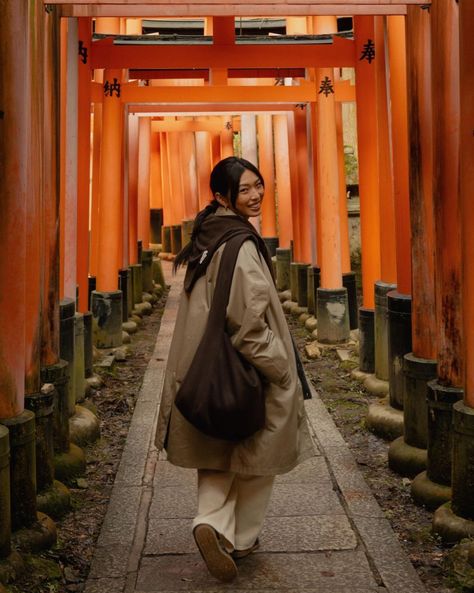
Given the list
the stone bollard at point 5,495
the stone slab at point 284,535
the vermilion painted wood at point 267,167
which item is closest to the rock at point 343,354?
the stone slab at point 284,535

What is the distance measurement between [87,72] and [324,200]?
124 inches

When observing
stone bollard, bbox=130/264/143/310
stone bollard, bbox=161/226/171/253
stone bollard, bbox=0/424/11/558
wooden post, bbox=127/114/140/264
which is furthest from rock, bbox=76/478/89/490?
stone bollard, bbox=161/226/171/253

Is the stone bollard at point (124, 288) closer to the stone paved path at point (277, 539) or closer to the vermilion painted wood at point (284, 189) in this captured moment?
the vermilion painted wood at point (284, 189)

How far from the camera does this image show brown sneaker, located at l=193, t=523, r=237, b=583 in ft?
11.7

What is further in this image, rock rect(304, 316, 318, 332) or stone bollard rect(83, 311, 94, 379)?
rock rect(304, 316, 318, 332)

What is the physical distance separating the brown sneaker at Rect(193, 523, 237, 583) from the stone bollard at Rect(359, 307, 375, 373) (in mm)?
4977

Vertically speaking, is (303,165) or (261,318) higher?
(303,165)

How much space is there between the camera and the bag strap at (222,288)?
11.7ft

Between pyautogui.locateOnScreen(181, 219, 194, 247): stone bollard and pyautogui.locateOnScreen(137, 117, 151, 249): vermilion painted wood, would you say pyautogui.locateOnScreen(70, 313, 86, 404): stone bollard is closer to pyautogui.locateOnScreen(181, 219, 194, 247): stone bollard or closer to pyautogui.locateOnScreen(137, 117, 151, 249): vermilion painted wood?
pyautogui.locateOnScreen(137, 117, 151, 249): vermilion painted wood

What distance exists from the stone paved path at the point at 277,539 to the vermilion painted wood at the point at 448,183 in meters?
0.94

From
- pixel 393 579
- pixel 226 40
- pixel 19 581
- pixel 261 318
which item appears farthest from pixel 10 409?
pixel 226 40

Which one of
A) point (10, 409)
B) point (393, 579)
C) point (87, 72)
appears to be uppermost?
point (87, 72)

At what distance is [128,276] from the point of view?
12547 mm

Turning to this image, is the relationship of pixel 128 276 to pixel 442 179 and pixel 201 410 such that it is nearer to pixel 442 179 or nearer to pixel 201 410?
pixel 442 179
